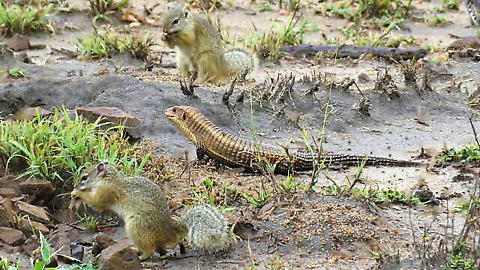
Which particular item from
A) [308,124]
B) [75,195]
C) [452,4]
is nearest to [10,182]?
[75,195]

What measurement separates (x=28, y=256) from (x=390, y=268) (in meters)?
2.08

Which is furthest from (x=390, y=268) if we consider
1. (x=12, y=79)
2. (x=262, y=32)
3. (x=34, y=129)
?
(x=262, y=32)

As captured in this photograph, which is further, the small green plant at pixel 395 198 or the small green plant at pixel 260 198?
the small green plant at pixel 395 198

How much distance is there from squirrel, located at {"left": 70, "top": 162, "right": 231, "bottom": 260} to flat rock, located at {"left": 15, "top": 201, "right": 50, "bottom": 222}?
1.83 ft

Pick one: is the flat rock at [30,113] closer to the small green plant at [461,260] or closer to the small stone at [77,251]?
the small stone at [77,251]

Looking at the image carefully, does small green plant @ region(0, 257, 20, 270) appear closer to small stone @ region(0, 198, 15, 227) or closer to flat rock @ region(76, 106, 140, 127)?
small stone @ region(0, 198, 15, 227)

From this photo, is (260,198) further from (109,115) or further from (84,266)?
(109,115)

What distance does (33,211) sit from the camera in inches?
229

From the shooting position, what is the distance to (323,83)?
28.3ft

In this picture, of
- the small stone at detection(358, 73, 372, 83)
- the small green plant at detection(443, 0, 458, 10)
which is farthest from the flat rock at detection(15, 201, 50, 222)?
the small green plant at detection(443, 0, 458, 10)

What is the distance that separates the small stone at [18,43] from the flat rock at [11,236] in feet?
15.9

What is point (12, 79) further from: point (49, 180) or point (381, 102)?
point (381, 102)

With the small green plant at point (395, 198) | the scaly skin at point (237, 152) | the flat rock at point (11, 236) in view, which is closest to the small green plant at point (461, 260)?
the small green plant at point (395, 198)

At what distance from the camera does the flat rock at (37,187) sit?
6004mm
